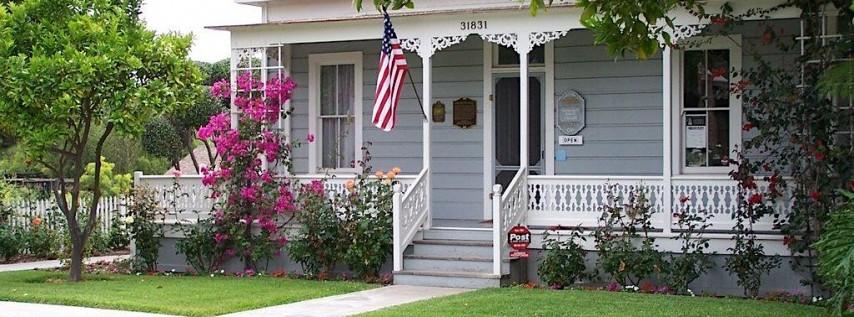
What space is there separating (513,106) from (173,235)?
5.86m

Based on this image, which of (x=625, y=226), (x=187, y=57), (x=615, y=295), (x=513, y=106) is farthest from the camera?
(x=513, y=106)

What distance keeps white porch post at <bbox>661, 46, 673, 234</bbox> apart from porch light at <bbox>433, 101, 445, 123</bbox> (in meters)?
4.05

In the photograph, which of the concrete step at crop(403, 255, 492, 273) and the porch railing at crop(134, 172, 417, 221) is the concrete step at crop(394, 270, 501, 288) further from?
the porch railing at crop(134, 172, 417, 221)

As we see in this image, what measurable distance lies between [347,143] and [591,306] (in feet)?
23.6

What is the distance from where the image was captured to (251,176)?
18.0 meters

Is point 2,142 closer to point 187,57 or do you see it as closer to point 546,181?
point 187,57

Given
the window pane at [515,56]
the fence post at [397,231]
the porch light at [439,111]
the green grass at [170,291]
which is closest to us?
the green grass at [170,291]

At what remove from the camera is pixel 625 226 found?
51.6ft

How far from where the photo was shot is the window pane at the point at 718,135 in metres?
16.8

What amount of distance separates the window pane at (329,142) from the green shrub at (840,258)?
33.0 feet

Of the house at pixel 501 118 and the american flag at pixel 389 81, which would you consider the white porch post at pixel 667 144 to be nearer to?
the house at pixel 501 118

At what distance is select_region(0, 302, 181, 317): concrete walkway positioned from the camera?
13477 mm

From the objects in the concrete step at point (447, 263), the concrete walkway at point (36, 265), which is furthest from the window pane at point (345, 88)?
the concrete walkway at point (36, 265)

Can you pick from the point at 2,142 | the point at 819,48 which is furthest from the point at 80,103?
the point at 2,142
